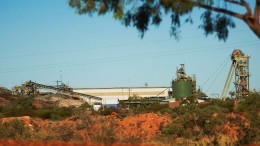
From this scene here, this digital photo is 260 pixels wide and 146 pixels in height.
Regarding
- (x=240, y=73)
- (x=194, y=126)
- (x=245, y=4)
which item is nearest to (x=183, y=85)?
(x=240, y=73)

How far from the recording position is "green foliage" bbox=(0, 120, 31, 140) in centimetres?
2288

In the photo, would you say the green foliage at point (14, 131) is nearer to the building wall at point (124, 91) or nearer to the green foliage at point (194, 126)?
the green foliage at point (194, 126)

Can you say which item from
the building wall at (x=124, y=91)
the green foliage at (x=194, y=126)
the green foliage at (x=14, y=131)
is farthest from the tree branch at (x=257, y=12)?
the building wall at (x=124, y=91)

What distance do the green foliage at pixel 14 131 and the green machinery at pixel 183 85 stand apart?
210ft

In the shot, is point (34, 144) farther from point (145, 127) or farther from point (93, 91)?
point (93, 91)

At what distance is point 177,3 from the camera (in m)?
11.6

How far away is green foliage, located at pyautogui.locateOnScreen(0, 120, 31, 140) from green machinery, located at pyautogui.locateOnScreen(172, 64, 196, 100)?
64.0 meters

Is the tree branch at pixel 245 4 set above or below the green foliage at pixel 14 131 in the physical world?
above

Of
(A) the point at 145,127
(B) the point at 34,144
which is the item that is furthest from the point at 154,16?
(A) the point at 145,127

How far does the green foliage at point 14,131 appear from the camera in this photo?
75.0ft

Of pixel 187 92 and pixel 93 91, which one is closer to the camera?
pixel 187 92

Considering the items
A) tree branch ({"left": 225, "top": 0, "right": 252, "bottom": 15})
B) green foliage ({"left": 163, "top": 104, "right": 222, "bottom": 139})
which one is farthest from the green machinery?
tree branch ({"left": 225, "top": 0, "right": 252, "bottom": 15})

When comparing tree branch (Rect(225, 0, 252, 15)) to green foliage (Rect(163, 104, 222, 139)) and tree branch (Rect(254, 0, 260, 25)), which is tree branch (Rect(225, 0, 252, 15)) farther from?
green foliage (Rect(163, 104, 222, 139))

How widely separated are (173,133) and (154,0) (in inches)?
625
